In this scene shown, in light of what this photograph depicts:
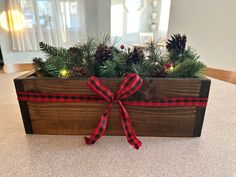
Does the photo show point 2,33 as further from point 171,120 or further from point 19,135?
point 171,120

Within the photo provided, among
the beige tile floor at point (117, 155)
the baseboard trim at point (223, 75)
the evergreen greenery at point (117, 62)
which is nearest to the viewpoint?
the beige tile floor at point (117, 155)

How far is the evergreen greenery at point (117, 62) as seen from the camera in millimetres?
478

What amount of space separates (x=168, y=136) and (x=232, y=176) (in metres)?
0.18

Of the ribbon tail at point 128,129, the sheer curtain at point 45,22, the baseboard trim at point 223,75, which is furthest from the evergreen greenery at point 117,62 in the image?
the sheer curtain at point 45,22

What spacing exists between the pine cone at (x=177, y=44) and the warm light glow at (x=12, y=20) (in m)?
3.29

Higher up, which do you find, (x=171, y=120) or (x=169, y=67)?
(x=169, y=67)

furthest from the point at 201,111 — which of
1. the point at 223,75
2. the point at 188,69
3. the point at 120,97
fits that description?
the point at 223,75

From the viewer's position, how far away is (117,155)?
431 millimetres

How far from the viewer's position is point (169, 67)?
481 millimetres

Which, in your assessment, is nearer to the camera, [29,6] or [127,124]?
[127,124]

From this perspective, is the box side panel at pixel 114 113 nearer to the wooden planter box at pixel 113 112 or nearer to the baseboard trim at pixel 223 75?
the wooden planter box at pixel 113 112

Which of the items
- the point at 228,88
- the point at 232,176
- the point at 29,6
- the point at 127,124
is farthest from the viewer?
the point at 29,6

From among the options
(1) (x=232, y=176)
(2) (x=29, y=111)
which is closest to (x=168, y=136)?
(1) (x=232, y=176)

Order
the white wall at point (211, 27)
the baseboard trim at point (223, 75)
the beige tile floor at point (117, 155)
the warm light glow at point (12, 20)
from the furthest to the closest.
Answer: the warm light glow at point (12, 20)
the white wall at point (211, 27)
the baseboard trim at point (223, 75)
the beige tile floor at point (117, 155)
